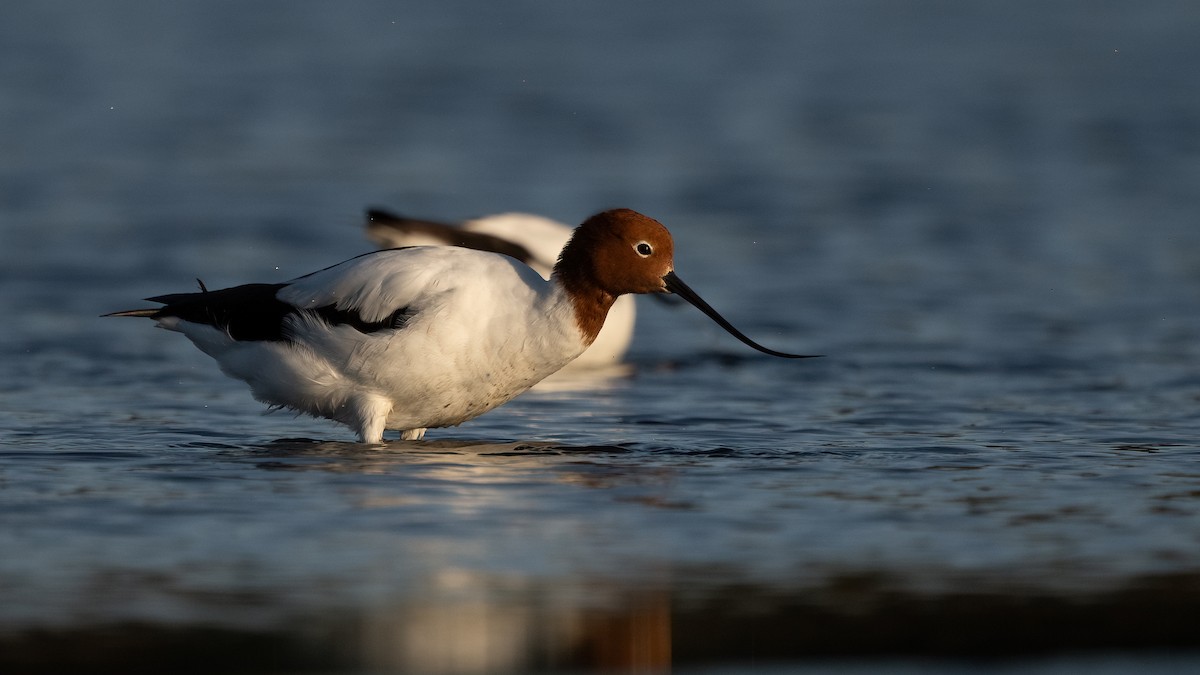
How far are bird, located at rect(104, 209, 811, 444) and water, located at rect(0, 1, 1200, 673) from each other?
278mm

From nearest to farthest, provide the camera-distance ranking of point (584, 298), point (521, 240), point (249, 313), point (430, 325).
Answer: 1. point (430, 325)
2. point (584, 298)
3. point (249, 313)
4. point (521, 240)

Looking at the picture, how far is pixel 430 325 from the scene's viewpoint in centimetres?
746

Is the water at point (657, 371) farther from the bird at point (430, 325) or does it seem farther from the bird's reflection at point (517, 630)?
the bird at point (430, 325)

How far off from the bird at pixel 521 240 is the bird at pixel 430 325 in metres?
2.40

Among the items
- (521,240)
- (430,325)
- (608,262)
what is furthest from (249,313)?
(521,240)

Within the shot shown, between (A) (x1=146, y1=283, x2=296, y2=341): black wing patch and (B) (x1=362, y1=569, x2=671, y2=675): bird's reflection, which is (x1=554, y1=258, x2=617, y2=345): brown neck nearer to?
(A) (x1=146, y1=283, x2=296, y2=341): black wing patch

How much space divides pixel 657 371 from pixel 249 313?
10.0 ft

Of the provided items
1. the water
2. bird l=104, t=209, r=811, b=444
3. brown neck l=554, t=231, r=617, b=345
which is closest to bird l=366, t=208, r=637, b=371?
the water

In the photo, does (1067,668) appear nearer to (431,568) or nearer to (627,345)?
(431,568)

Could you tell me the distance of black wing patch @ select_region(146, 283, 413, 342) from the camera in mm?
7727

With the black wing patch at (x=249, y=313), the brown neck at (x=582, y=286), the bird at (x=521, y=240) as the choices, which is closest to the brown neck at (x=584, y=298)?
the brown neck at (x=582, y=286)

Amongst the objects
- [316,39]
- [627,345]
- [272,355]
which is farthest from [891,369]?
[316,39]

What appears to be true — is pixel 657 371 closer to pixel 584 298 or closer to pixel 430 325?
pixel 584 298

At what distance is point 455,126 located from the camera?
1898 cm
